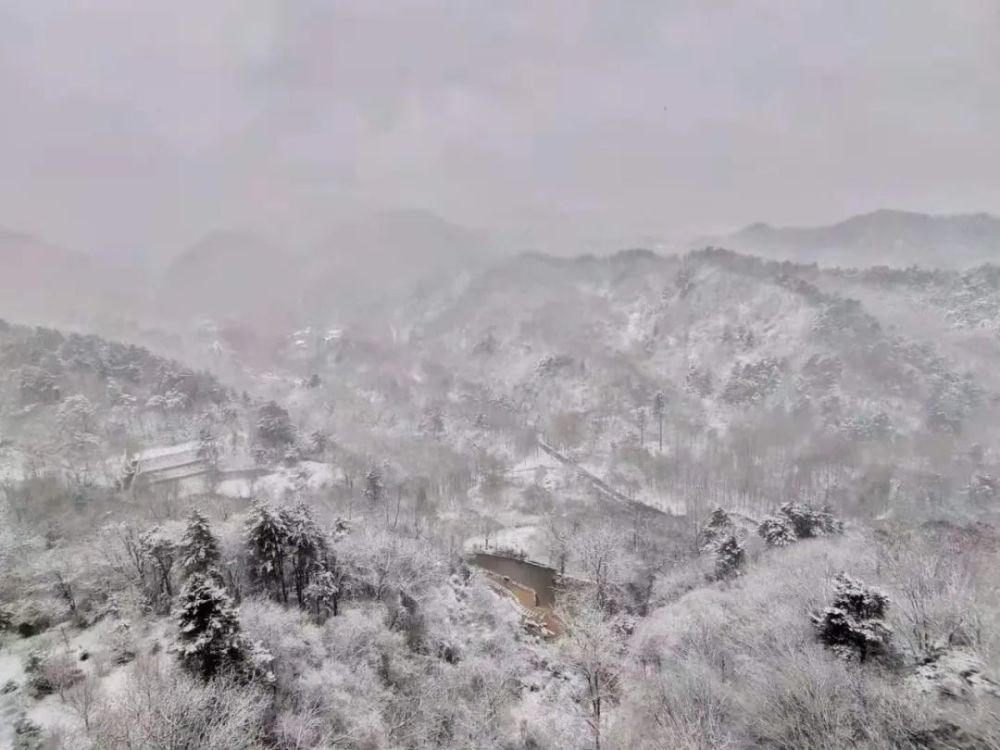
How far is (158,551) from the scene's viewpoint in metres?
41.8

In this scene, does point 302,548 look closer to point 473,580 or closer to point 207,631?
point 207,631

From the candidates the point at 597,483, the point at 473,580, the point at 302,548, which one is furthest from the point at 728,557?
the point at 597,483

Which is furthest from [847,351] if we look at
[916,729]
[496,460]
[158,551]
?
[158,551]

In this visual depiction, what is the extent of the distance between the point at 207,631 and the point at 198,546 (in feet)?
40.2

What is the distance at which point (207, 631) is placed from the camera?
27203 mm

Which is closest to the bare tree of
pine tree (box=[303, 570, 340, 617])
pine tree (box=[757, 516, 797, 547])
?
pine tree (box=[303, 570, 340, 617])

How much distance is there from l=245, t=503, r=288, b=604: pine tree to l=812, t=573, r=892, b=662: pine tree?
37487 millimetres

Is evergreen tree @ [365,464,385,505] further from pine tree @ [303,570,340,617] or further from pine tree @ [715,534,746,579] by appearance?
pine tree @ [715,534,746,579]

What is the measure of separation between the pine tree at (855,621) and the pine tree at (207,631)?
3273cm

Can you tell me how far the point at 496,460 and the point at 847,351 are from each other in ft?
385

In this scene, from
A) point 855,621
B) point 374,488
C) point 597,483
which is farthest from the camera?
point 597,483

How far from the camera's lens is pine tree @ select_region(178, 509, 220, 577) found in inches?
1475

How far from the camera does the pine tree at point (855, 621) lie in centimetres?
3016

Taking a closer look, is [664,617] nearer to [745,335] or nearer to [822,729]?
[822,729]
